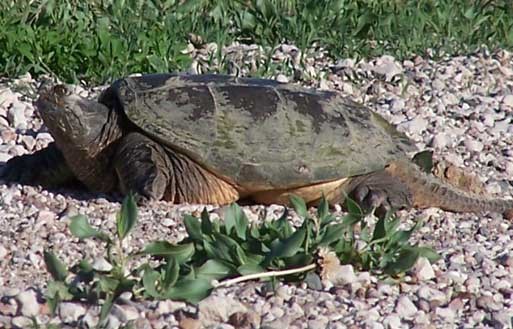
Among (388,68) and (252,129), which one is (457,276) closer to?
(252,129)

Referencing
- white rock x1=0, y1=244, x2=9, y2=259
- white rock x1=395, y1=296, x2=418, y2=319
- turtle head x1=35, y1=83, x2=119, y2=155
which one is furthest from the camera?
turtle head x1=35, y1=83, x2=119, y2=155

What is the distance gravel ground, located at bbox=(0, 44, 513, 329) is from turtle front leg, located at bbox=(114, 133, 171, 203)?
0.08 meters

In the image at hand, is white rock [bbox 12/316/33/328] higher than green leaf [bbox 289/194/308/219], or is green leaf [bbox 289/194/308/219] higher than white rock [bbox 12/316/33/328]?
white rock [bbox 12/316/33/328]

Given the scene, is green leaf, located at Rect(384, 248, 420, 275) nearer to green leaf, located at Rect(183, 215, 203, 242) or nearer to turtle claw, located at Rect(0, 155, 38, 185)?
green leaf, located at Rect(183, 215, 203, 242)

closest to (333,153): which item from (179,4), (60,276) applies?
(60,276)

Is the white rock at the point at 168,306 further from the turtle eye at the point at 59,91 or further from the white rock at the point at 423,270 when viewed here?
the turtle eye at the point at 59,91

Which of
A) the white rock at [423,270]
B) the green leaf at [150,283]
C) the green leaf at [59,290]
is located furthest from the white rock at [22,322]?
the white rock at [423,270]

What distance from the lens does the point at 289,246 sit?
14.5 feet

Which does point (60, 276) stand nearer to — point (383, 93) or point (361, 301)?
point (361, 301)

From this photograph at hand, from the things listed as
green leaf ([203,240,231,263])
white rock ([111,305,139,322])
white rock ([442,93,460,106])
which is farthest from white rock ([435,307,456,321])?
white rock ([442,93,460,106])

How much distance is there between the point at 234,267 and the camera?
14.5 ft

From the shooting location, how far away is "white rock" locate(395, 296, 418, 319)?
4.29 m

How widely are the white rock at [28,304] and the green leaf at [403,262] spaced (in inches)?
44.2

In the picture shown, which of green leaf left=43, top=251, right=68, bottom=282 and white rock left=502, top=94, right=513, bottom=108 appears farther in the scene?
white rock left=502, top=94, right=513, bottom=108
